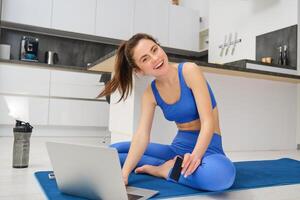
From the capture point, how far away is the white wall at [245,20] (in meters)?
3.63

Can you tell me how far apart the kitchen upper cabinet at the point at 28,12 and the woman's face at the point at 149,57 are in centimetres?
320

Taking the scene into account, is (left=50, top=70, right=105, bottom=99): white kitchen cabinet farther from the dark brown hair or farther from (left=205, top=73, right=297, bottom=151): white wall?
the dark brown hair

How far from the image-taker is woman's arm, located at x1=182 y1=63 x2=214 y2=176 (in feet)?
3.64

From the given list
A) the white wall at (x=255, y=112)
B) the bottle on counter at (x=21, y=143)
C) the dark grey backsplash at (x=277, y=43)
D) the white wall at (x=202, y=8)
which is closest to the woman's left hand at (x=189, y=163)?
the bottle on counter at (x=21, y=143)

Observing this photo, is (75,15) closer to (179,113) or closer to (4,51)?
(4,51)

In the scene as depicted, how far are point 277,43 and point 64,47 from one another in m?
3.04

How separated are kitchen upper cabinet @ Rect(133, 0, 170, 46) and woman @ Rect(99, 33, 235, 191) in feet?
11.2

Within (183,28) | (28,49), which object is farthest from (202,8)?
(28,49)

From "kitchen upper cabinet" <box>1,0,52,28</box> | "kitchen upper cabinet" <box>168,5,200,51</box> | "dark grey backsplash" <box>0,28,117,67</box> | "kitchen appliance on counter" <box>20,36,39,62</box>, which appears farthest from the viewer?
"kitchen upper cabinet" <box>168,5,200,51</box>

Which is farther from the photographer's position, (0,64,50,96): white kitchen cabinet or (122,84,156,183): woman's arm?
(0,64,50,96): white kitchen cabinet

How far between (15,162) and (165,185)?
0.88 m

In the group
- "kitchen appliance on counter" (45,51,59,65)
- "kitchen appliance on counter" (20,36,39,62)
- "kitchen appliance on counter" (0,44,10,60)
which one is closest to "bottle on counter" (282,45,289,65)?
"kitchen appliance on counter" (45,51,59,65)

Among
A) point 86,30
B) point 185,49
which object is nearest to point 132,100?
point 86,30

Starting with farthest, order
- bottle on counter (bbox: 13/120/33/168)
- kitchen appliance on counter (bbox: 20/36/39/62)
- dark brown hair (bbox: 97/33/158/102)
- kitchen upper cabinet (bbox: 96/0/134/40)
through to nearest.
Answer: kitchen upper cabinet (bbox: 96/0/134/40), kitchen appliance on counter (bbox: 20/36/39/62), bottle on counter (bbox: 13/120/33/168), dark brown hair (bbox: 97/33/158/102)
